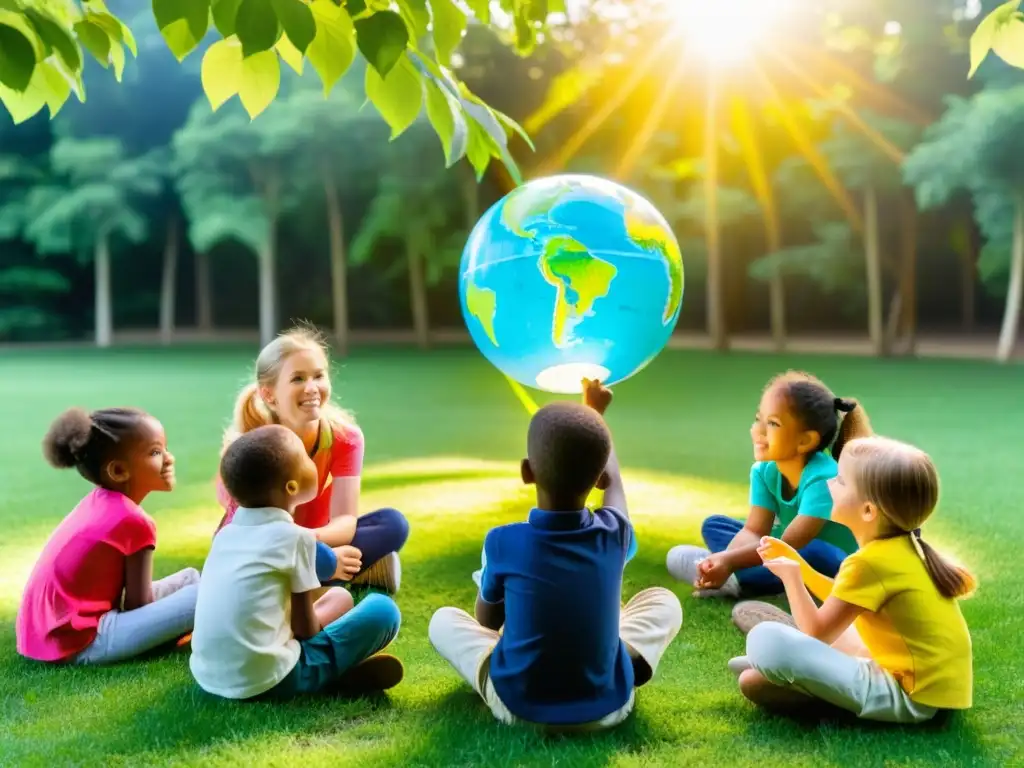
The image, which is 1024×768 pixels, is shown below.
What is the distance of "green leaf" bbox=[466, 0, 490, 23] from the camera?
2.88 metres

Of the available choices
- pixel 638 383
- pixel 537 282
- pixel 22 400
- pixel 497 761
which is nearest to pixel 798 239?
pixel 638 383

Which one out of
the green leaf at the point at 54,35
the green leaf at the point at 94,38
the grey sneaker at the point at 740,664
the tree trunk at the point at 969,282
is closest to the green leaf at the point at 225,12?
the green leaf at the point at 54,35

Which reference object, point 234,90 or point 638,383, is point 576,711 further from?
point 638,383

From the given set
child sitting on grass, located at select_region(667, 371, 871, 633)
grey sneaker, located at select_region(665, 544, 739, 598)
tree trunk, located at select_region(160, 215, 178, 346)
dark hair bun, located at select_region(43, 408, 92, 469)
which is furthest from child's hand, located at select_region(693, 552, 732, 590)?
tree trunk, located at select_region(160, 215, 178, 346)

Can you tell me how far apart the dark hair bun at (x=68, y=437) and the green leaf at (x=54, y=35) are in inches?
72.6

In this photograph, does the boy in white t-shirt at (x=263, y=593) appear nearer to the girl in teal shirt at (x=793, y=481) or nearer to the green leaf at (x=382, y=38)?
the green leaf at (x=382, y=38)

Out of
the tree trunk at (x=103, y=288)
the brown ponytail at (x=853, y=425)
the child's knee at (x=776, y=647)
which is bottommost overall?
the tree trunk at (x=103, y=288)

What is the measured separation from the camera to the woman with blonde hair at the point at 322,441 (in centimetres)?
463

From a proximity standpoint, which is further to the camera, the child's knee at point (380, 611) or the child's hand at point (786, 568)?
the child's knee at point (380, 611)

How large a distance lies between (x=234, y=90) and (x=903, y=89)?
23.8m

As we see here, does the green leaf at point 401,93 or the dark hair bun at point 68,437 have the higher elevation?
the green leaf at point 401,93

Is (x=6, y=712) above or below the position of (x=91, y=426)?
below

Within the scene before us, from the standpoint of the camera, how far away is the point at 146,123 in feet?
108

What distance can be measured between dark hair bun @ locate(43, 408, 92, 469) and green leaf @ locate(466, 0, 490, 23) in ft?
7.00
